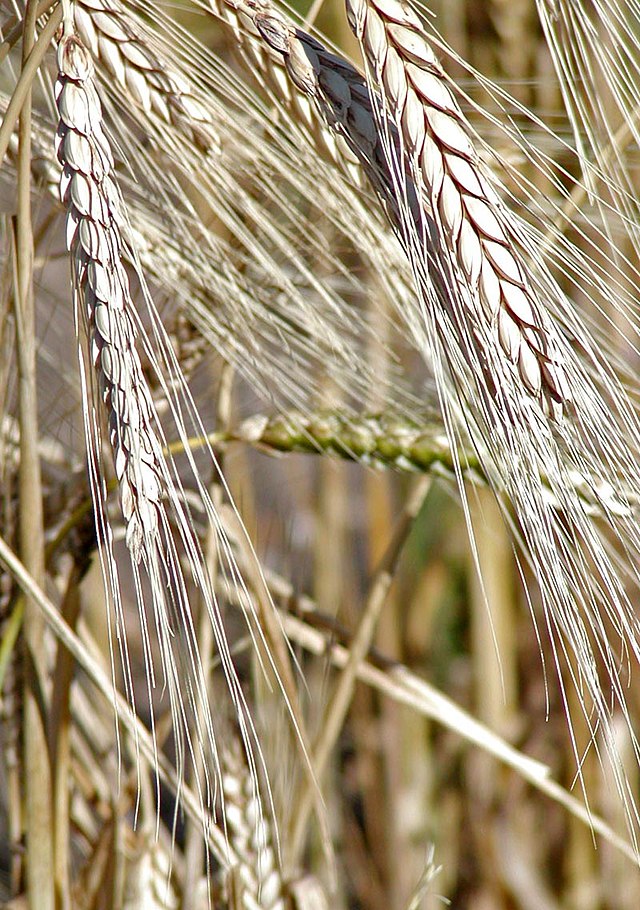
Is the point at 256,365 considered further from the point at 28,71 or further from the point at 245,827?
the point at 245,827

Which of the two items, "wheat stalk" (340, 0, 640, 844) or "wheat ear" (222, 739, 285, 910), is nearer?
"wheat stalk" (340, 0, 640, 844)

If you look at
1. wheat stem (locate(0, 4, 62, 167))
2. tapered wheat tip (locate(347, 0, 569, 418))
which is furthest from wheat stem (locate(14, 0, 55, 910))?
tapered wheat tip (locate(347, 0, 569, 418))

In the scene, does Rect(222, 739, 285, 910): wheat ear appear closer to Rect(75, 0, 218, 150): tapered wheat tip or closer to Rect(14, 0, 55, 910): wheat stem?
Rect(14, 0, 55, 910): wheat stem

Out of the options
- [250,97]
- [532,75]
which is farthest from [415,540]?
[250,97]

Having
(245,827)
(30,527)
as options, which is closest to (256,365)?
(30,527)

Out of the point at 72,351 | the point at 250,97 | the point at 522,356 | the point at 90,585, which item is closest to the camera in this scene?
the point at 522,356

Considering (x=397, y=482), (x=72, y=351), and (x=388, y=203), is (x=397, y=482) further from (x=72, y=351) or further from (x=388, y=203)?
(x=388, y=203)

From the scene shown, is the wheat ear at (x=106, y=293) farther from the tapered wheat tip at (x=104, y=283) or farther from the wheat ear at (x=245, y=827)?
the wheat ear at (x=245, y=827)

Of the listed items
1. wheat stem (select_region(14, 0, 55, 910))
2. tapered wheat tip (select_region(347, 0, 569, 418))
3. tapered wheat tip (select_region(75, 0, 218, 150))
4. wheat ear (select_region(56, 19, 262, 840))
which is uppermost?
tapered wheat tip (select_region(347, 0, 569, 418))
